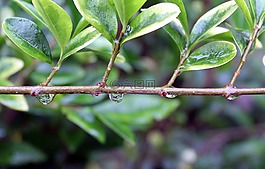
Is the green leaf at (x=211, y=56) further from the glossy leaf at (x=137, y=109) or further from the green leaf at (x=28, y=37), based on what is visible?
the glossy leaf at (x=137, y=109)

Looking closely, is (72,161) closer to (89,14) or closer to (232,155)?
(232,155)

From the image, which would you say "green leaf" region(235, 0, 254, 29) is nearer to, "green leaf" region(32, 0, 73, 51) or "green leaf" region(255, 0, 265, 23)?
"green leaf" region(255, 0, 265, 23)

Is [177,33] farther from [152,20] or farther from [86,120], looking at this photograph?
[86,120]

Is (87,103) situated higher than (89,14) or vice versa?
(89,14)

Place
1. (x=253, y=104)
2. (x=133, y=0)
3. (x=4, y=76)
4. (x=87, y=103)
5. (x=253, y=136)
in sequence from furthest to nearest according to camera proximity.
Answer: (x=253, y=104), (x=253, y=136), (x=87, y=103), (x=4, y=76), (x=133, y=0)

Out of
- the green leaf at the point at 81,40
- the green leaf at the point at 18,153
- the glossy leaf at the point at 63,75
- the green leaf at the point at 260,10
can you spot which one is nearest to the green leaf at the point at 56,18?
the green leaf at the point at 81,40

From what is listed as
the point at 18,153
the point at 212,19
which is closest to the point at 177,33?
the point at 212,19

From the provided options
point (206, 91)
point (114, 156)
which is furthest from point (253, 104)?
point (206, 91)
